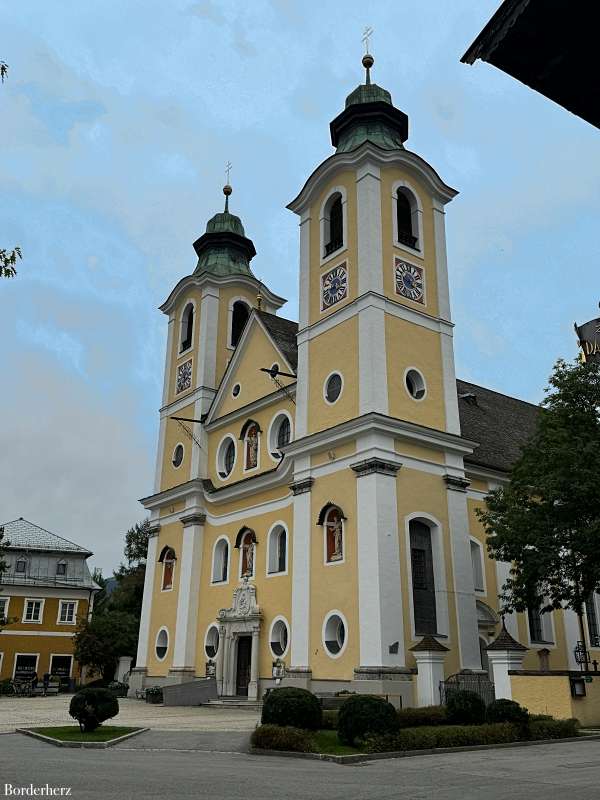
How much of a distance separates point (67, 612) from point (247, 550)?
2406cm

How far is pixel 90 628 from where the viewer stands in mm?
41938

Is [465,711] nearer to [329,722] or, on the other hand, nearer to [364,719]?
[329,722]

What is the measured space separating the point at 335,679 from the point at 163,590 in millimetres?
13333

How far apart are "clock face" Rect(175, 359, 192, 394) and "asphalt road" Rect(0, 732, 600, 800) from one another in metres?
24.8

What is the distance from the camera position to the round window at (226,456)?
33.8 metres

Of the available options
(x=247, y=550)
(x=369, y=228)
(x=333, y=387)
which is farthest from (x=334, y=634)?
(x=369, y=228)

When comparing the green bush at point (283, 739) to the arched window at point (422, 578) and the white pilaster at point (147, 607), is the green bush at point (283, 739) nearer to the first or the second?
the arched window at point (422, 578)

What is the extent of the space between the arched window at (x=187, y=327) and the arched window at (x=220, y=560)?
11061 mm

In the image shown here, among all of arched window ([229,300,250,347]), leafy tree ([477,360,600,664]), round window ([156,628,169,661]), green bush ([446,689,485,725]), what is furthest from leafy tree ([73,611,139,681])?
green bush ([446,689,485,725])

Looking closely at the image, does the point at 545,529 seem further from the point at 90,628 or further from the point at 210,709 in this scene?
the point at 90,628

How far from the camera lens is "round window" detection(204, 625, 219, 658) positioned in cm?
3104

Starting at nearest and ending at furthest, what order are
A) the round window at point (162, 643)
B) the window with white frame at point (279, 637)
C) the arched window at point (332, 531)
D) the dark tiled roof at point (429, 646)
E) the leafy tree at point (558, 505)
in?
1. the leafy tree at point (558, 505)
2. the dark tiled roof at point (429, 646)
3. the arched window at point (332, 531)
4. the window with white frame at point (279, 637)
5. the round window at point (162, 643)

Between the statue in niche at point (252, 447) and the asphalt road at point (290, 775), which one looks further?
the statue in niche at point (252, 447)

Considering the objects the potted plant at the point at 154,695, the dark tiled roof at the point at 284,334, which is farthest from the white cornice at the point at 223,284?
the potted plant at the point at 154,695
